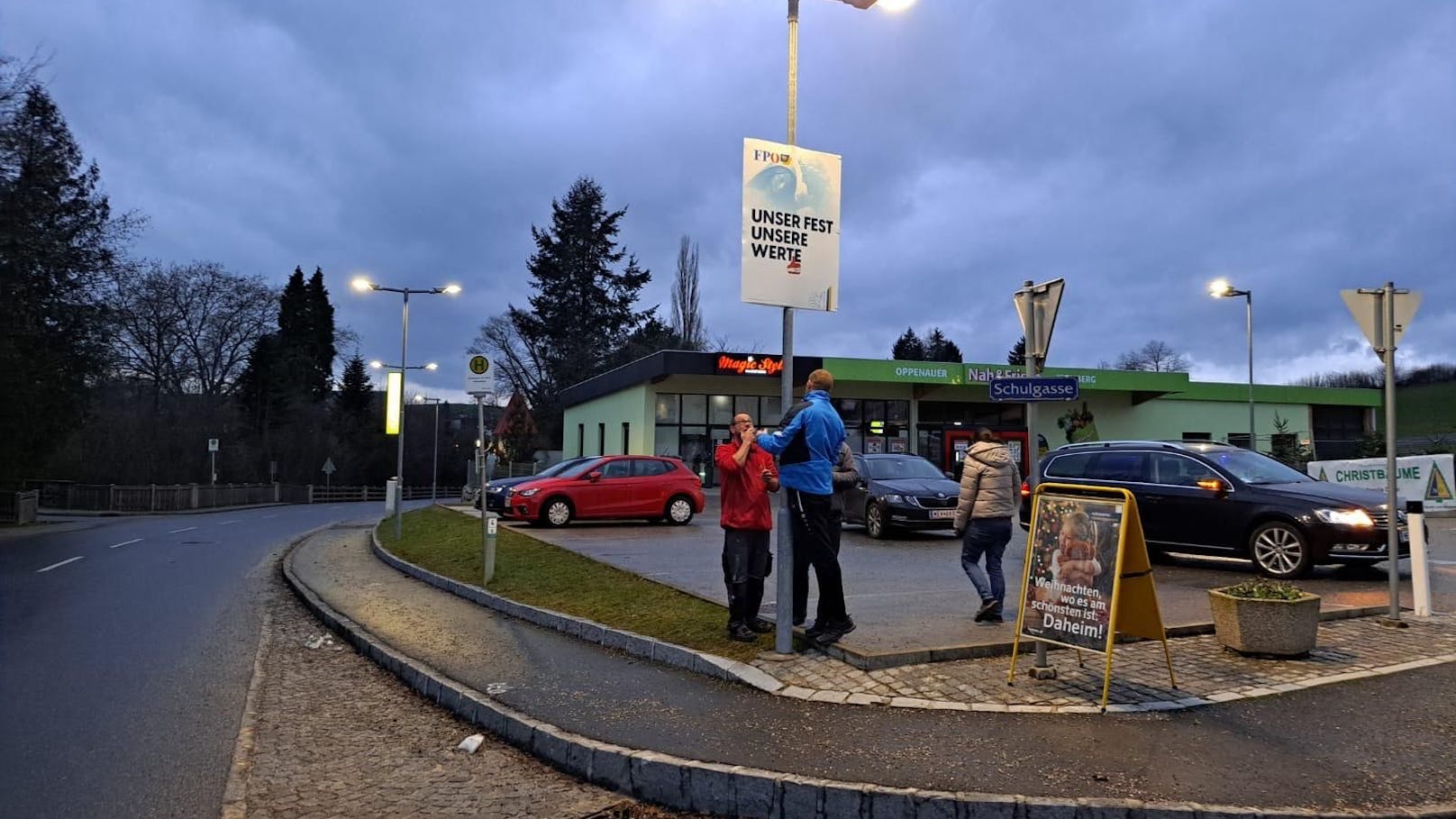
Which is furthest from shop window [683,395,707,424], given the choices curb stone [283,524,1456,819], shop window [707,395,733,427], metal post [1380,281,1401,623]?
curb stone [283,524,1456,819]

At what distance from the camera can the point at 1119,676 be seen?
224 inches

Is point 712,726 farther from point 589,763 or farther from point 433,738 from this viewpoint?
point 433,738

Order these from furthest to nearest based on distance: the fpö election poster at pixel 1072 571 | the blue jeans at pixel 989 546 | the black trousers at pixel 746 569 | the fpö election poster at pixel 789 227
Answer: the blue jeans at pixel 989 546
the black trousers at pixel 746 569
the fpö election poster at pixel 789 227
the fpö election poster at pixel 1072 571

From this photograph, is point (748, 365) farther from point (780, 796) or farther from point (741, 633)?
point (780, 796)

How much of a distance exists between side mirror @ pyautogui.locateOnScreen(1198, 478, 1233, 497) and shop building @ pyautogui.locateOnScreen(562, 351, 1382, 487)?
17519mm

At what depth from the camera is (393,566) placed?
526 inches

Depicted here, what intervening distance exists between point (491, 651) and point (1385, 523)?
9598mm

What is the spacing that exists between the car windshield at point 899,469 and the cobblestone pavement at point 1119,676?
8.79 metres

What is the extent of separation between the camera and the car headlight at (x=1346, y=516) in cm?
934

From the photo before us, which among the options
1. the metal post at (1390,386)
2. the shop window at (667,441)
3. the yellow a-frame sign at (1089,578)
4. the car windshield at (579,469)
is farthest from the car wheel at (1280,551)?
the shop window at (667,441)

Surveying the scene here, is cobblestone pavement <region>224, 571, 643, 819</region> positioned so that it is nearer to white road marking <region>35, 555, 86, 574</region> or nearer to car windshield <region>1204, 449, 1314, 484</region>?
car windshield <region>1204, 449, 1314, 484</region>

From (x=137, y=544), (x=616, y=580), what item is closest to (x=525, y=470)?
(x=137, y=544)

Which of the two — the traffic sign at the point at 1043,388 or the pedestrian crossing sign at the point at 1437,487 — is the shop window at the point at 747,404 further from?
the traffic sign at the point at 1043,388

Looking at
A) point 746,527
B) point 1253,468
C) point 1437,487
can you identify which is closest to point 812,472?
point 746,527
